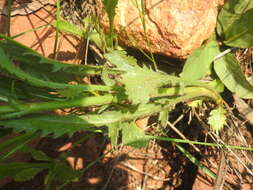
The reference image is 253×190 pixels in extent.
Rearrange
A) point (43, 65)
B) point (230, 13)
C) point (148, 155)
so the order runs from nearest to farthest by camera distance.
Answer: point (43, 65), point (230, 13), point (148, 155)

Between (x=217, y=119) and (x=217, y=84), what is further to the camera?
(x=217, y=84)

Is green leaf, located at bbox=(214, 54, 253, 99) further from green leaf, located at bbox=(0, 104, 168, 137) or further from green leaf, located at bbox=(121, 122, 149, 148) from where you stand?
green leaf, located at bbox=(121, 122, 149, 148)

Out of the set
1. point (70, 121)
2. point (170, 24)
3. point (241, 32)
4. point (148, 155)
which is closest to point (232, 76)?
point (241, 32)

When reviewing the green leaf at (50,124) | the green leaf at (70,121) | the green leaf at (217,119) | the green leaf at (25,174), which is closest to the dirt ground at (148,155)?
the green leaf at (217,119)

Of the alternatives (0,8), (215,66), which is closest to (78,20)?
(0,8)

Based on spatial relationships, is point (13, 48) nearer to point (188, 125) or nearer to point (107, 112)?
point (107, 112)

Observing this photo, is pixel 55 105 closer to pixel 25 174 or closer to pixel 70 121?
pixel 70 121
